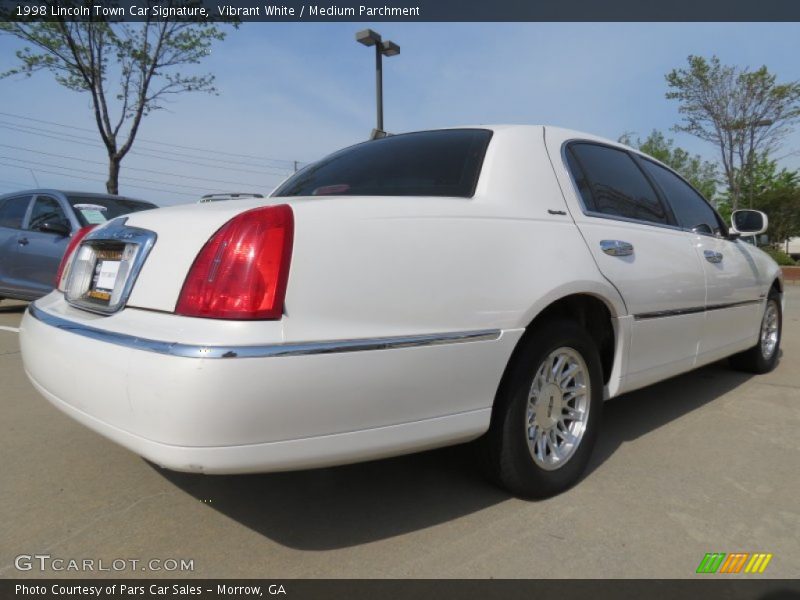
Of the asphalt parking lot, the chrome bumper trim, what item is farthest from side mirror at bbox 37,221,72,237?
the chrome bumper trim

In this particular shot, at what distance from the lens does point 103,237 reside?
220 cm

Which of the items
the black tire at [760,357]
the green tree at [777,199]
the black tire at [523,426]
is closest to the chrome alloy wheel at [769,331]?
the black tire at [760,357]

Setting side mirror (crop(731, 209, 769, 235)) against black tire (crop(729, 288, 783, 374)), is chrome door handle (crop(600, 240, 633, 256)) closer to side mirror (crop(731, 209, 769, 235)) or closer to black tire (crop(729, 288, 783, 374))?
side mirror (crop(731, 209, 769, 235))

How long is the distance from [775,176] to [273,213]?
34.8 m

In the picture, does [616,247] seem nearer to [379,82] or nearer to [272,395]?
[272,395]

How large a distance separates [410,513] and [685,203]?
2.66 meters

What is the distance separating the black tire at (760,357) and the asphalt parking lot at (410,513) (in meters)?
1.54

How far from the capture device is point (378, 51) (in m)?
10.1

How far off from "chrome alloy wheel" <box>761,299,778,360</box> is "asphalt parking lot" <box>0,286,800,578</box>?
169 centimetres

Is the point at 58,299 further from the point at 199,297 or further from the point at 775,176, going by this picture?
the point at 775,176

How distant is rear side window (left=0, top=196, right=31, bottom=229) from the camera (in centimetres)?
714

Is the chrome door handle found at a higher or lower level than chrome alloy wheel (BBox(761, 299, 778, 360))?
higher

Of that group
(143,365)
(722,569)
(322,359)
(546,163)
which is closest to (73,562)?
(143,365)

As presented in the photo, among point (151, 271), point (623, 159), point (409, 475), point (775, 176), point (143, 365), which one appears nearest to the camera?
point (143, 365)
